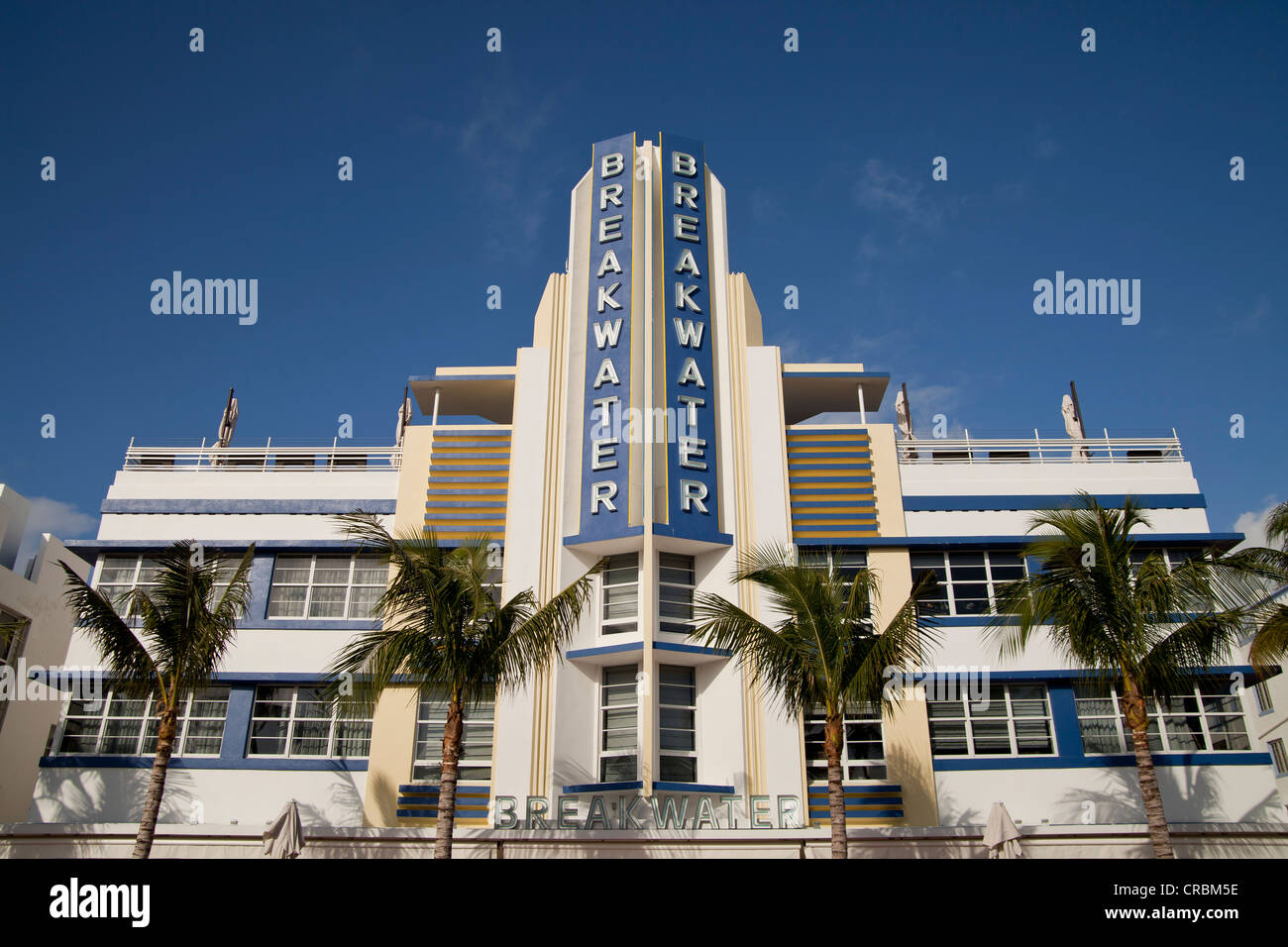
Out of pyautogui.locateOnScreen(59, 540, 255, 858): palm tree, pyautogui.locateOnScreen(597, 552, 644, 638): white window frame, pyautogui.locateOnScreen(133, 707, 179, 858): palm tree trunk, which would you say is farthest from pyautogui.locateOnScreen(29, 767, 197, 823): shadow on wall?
pyautogui.locateOnScreen(597, 552, 644, 638): white window frame

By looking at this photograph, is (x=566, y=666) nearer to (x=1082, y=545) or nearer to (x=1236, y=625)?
(x=1082, y=545)

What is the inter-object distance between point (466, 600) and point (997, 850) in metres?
12.0

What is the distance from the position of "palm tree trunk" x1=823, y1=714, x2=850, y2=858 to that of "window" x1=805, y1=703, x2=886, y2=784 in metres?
6.54

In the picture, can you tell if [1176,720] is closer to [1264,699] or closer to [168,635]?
[168,635]

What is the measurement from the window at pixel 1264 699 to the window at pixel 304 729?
1691 inches

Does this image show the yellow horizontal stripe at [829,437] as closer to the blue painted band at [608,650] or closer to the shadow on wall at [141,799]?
the blue painted band at [608,650]

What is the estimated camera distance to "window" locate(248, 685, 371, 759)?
26.2m

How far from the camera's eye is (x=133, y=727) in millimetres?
26594

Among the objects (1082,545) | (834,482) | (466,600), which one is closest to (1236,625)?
(1082,545)

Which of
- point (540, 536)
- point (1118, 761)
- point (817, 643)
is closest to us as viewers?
point (817, 643)

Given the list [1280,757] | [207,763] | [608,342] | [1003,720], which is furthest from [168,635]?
[1280,757]

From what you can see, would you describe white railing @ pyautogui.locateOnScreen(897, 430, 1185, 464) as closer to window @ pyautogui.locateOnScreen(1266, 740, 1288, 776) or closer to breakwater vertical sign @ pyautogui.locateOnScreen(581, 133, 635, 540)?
breakwater vertical sign @ pyautogui.locateOnScreen(581, 133, 635, 540)

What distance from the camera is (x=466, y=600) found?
18625 mm
